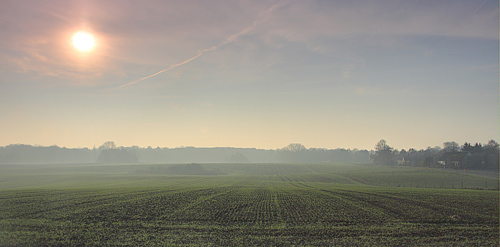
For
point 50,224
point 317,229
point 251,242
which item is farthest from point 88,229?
point 317,229

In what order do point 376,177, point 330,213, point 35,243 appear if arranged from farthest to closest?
point 376,177
point 330,213
point 35,243

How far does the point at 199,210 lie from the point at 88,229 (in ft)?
33.8

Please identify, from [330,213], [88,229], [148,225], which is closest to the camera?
[88,229]

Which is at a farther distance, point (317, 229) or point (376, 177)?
point (376, 177)

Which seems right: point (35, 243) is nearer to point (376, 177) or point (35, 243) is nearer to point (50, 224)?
point (50, 224)

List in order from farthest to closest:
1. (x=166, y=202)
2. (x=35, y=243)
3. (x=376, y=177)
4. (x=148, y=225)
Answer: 1. (x=376, y=177)
2. (x=166, y=202)
3. (x=148, y=225)
4. (x=35, y=243)

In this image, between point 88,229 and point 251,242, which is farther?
point 88,229

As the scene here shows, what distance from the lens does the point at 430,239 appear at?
64.3ft

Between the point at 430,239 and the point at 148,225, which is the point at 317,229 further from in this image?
the point at 148,225

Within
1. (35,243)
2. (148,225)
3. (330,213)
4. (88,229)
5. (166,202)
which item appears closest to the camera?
(35,243)

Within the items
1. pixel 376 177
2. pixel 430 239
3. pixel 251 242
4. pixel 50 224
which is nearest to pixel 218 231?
pixel 251 242

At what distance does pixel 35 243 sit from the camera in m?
17.6

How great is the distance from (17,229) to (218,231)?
14139 mm

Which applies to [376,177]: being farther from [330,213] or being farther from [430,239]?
[430,239]
